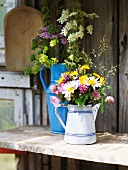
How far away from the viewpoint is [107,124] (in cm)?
207

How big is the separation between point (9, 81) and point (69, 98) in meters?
0.67

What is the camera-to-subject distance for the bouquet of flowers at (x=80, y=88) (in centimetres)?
167

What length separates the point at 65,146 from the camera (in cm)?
165

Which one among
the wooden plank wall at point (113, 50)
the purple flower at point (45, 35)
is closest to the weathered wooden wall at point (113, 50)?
the wooden plank wall at point (113, 50)

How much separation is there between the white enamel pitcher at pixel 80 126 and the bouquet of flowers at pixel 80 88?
3 cm

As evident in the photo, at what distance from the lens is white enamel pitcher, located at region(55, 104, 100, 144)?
1.69 m

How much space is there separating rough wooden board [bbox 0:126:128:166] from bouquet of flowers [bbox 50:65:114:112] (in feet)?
0.57

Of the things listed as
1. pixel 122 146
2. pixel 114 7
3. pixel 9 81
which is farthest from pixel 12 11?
pixel 122 146

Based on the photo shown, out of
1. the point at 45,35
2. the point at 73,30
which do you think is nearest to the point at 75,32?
the point at 73,30

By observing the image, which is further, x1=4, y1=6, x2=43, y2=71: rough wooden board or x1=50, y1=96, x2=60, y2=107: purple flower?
x1=4, y1=6, x2=43, y2=71: rough wooden board

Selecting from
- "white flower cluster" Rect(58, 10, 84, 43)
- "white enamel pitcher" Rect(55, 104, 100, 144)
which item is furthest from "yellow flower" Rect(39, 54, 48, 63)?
"white enamel pitcher" Rect(55, 104, 100, 144)

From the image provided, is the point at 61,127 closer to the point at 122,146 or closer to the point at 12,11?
the point at 122,146

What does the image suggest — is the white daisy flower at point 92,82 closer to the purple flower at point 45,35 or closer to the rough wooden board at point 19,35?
the purple flower at point 45,35

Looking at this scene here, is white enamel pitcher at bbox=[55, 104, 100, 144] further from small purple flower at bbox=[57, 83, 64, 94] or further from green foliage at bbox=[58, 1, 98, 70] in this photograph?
green foliage at bbox=[58, 1, 98, 70]
